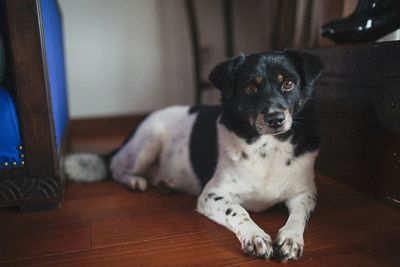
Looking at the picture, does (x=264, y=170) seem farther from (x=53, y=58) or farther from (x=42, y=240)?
(x=53, y=58)

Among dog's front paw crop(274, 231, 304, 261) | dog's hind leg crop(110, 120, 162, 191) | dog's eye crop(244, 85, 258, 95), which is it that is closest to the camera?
dog's front paw crop(274, 231, 304, 261)

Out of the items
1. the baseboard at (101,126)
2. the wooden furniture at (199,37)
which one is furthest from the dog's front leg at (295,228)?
the baseboard at (101,126)

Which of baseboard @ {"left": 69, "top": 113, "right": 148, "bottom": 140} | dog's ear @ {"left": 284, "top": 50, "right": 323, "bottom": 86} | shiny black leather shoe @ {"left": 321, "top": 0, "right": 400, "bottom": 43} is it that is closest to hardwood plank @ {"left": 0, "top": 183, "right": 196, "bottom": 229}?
dog's ear @ {"left": 284, "top": 50, "right": 323, "bottom": 86}

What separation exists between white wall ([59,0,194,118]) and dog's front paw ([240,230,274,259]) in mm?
2052

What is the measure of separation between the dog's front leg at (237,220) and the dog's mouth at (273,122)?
0.27 metres

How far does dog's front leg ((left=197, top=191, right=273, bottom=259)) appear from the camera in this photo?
3.14 feet

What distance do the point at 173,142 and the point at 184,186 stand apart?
0.22 metres

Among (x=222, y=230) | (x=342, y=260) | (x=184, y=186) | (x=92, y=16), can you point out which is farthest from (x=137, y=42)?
(x=342, y=260)

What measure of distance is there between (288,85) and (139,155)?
83 cm

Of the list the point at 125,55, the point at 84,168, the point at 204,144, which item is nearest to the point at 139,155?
the point at 84,168

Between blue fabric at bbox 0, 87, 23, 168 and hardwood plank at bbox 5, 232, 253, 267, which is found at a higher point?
blue fabric at bbox 0, 87, 23, 168

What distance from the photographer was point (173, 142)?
1.62 m

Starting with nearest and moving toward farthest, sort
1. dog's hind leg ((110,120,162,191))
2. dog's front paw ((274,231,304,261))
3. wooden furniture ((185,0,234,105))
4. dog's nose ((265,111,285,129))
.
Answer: dog's front paw ((274,231,304,261)) < dog's nose ((265,111,285,129)) < dog's hind leg ((110,120,162,191)) < wooden furniture ((185,0,234,105))

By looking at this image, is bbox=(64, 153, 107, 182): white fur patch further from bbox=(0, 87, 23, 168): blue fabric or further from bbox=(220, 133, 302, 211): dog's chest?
bbox=(220, 133, 302, 211): dog's chest
